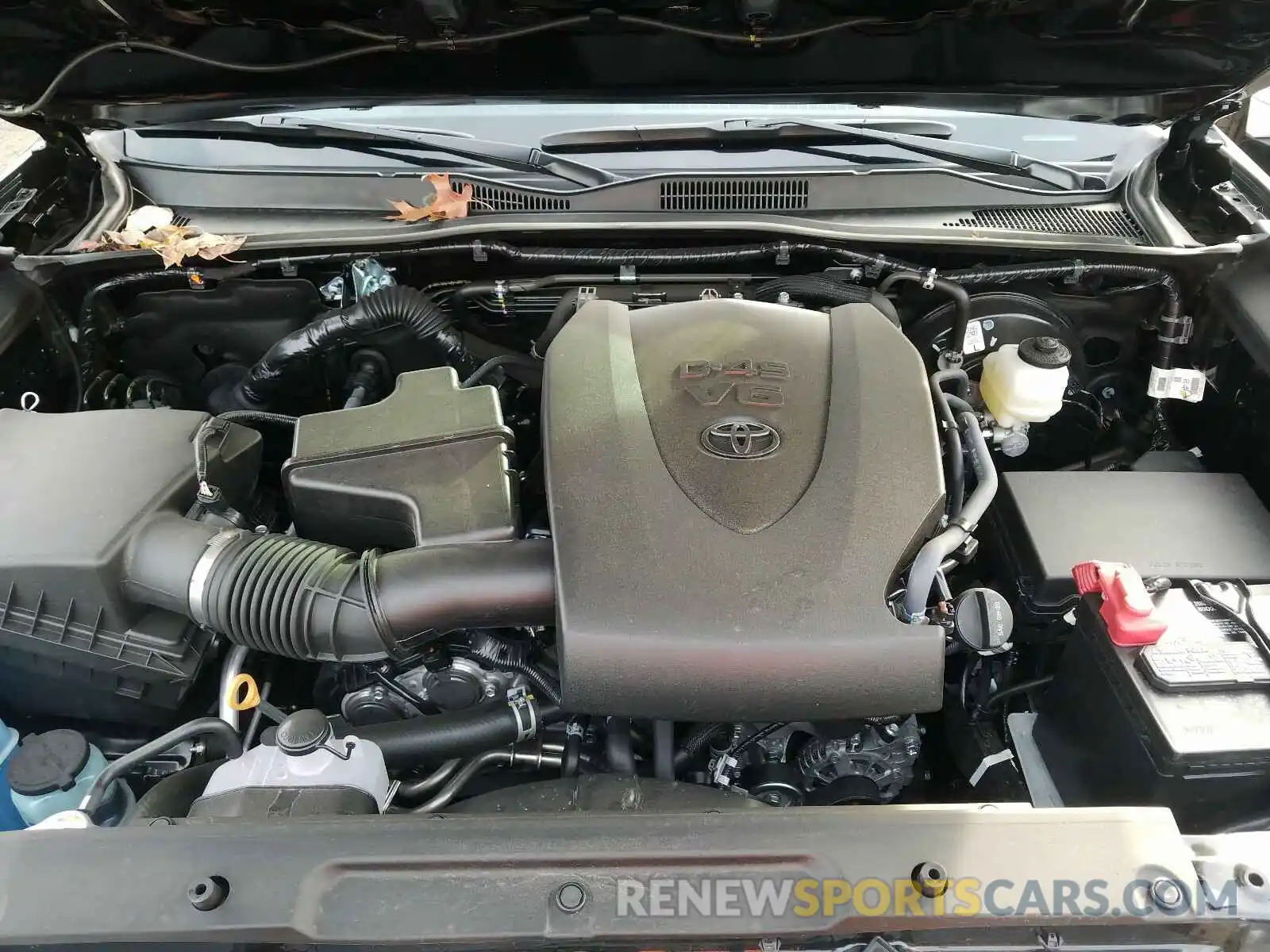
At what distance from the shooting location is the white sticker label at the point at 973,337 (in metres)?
1.59

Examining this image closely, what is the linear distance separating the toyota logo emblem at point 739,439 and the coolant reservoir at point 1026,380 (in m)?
0.56

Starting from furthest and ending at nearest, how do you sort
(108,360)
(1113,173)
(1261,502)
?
(1113,173), (108,360), (1261,502)

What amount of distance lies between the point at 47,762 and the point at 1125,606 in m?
1.39

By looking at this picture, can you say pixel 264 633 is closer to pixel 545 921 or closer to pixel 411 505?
pixel 411 505

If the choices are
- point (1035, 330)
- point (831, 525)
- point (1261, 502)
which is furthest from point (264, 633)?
point (1261, 502)

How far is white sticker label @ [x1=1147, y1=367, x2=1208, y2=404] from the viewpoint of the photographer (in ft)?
5.09

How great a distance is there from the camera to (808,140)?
1.78m

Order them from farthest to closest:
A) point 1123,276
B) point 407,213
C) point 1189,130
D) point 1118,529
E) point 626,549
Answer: point 1189,130
point 407,213
point 1123,276
point 1118,529
point 626,549

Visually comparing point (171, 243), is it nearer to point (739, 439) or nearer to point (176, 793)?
point (176, 793)

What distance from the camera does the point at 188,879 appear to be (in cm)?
86

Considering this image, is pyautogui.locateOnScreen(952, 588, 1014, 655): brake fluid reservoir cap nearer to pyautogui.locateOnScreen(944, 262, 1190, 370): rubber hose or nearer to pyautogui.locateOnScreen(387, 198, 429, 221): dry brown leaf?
pyautogui.locateOnScreen(944, 262, 1190, 370): rubber hose

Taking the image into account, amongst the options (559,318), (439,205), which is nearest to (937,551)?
(559,318)

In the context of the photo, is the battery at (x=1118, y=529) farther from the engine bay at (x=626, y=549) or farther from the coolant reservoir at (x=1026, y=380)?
the coolant reservoir at (x=1026, y=380)

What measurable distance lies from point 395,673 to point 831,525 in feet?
2.20
